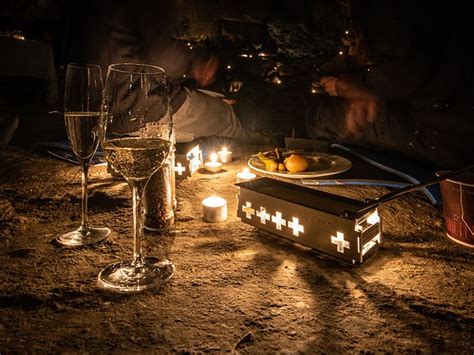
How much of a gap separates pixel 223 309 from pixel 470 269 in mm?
746

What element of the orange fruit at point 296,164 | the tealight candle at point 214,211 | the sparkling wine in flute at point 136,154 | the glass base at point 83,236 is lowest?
the glass base at point 83,236

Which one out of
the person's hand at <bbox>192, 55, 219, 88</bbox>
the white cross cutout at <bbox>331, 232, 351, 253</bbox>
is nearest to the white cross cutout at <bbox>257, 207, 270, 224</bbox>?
the white cross cutout at <bbox>331, 232, 351, 253</bbox>

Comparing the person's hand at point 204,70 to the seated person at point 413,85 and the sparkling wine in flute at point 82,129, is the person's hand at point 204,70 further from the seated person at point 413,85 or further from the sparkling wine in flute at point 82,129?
the sparkling wine in flute at point 82,129

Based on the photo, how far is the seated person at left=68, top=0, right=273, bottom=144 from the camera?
8.46 ft

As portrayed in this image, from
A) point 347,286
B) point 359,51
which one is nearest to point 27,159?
point 347,286

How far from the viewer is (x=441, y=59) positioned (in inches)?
93.6

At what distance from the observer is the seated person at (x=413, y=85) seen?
2215mm

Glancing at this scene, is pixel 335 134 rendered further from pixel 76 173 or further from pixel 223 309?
pixel 223 309

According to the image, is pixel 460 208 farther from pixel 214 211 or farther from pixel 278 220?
pixel 214 211

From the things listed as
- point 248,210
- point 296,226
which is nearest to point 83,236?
point 248,210

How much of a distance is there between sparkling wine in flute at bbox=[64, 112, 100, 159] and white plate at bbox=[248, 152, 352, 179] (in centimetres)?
90

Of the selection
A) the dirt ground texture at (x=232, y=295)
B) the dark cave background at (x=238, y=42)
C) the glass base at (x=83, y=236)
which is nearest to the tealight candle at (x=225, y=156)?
the dirt ground texture at (x=232, y=295)

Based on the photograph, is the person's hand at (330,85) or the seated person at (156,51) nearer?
the seated person at (156,51)

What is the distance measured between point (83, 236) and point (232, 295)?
0.60 meters
